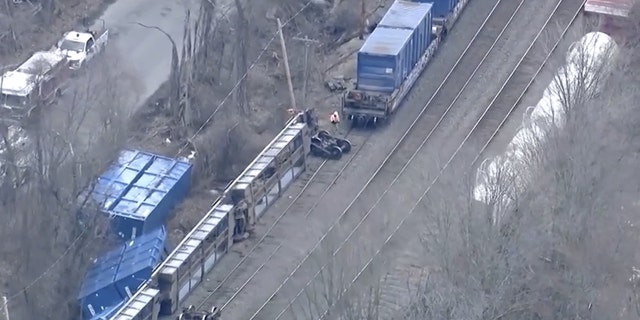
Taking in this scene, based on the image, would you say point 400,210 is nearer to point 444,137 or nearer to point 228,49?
point 444,137

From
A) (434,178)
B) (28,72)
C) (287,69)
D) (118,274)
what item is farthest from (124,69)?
(434,178)

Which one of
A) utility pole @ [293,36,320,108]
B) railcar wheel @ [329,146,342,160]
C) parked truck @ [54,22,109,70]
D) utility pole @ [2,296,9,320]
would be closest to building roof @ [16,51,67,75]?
parked truck @ [54,22,109,70]

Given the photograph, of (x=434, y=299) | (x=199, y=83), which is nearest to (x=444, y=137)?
(x=199, y=83)

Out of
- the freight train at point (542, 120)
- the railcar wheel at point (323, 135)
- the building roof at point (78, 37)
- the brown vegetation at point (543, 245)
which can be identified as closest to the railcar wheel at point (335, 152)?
the railcar wheel at point (323, 135)

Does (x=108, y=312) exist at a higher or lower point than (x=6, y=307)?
lower

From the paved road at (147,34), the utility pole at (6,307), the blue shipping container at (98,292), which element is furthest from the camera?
the paved road at (147,34)

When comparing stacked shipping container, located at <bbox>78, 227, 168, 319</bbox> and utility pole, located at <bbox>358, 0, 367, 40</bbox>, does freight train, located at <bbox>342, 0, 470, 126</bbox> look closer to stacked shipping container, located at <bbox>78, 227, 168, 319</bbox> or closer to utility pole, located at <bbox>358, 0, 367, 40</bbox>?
utility pole, located at <bbox>358, 0, 367, 40</bbox>

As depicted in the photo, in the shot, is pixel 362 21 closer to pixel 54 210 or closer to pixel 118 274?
pixel 54 210

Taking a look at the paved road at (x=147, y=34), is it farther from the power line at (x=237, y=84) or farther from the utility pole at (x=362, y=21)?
the utility pole at (x=362, y=21)
